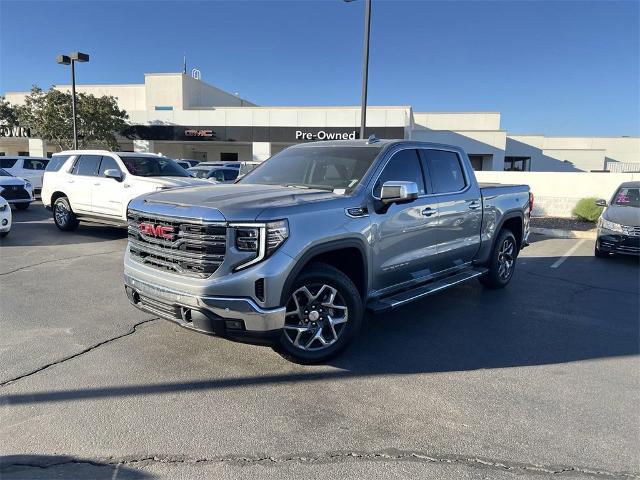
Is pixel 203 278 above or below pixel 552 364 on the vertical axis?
above

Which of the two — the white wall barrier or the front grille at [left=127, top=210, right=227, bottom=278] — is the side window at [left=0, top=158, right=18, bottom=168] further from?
the white wall barrier

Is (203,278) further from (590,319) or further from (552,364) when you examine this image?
(590,319)

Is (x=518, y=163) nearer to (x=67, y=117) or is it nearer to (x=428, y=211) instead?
(x=67, y=117)

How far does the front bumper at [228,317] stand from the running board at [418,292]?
1.16 m

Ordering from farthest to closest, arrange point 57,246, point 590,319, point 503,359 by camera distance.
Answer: point 57,246 → point 590,319 → point 503,359

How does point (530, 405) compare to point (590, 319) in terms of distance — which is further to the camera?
point (590, 319)

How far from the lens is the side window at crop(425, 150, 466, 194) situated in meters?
5.32

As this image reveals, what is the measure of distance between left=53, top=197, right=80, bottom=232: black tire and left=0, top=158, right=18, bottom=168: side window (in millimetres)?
10663

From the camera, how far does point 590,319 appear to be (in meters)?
5.62

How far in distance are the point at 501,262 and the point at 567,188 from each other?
11.5 metres

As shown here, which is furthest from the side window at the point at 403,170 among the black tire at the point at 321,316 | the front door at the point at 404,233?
the black tire at the point at 321,316

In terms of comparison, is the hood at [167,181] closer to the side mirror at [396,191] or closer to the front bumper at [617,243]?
the side mirror at [396,191]

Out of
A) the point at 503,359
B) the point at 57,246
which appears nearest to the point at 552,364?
the point at 503,359

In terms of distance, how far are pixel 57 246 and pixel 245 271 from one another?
24.5 feet
